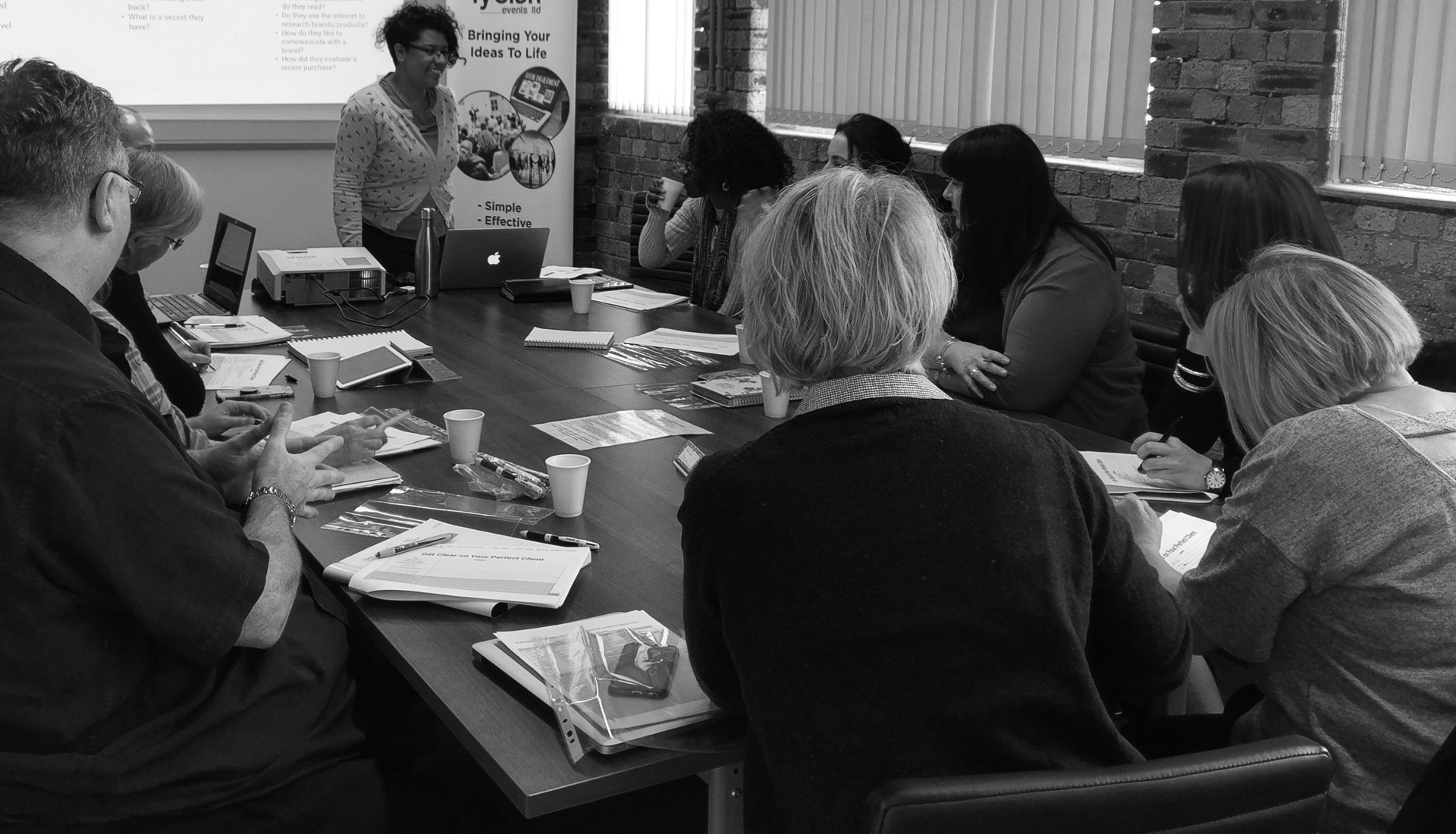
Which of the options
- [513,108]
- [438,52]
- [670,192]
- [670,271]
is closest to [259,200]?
[513,108]

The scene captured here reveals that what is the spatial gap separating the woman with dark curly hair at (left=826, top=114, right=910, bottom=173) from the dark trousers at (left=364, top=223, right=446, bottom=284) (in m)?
1.71

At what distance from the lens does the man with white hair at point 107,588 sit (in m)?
1.37

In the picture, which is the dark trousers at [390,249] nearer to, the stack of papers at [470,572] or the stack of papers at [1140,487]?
the stack of papers at [470,572]

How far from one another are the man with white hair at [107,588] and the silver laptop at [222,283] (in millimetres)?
2052

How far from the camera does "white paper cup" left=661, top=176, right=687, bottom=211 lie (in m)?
4.42

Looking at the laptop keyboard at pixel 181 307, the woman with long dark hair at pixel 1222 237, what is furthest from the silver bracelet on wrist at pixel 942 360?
the laptop keyboard at pixel 181 307

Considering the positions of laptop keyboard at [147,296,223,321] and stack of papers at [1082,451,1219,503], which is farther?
laptop keyboard at [147,296,223,321]

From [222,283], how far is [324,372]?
1.23 meters

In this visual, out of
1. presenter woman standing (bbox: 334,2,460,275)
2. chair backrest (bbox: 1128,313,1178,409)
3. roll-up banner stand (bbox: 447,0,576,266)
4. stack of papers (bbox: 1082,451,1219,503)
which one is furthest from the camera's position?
roll-up banner stand (bbox: 447,0,576,266)

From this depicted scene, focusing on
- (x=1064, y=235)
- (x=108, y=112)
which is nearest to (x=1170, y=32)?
(x=1064, y=235)

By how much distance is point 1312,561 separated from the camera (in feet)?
4.74

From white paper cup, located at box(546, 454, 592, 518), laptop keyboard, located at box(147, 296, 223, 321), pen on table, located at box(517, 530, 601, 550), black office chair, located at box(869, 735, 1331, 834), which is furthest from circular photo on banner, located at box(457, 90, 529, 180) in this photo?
black office chair, located at box(869, 735, 1331, 834)

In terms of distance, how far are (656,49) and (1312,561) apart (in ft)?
19.0

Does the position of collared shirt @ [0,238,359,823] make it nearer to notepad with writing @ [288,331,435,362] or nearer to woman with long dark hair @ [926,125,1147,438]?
notepad with writing @ [288,331,435,362]
